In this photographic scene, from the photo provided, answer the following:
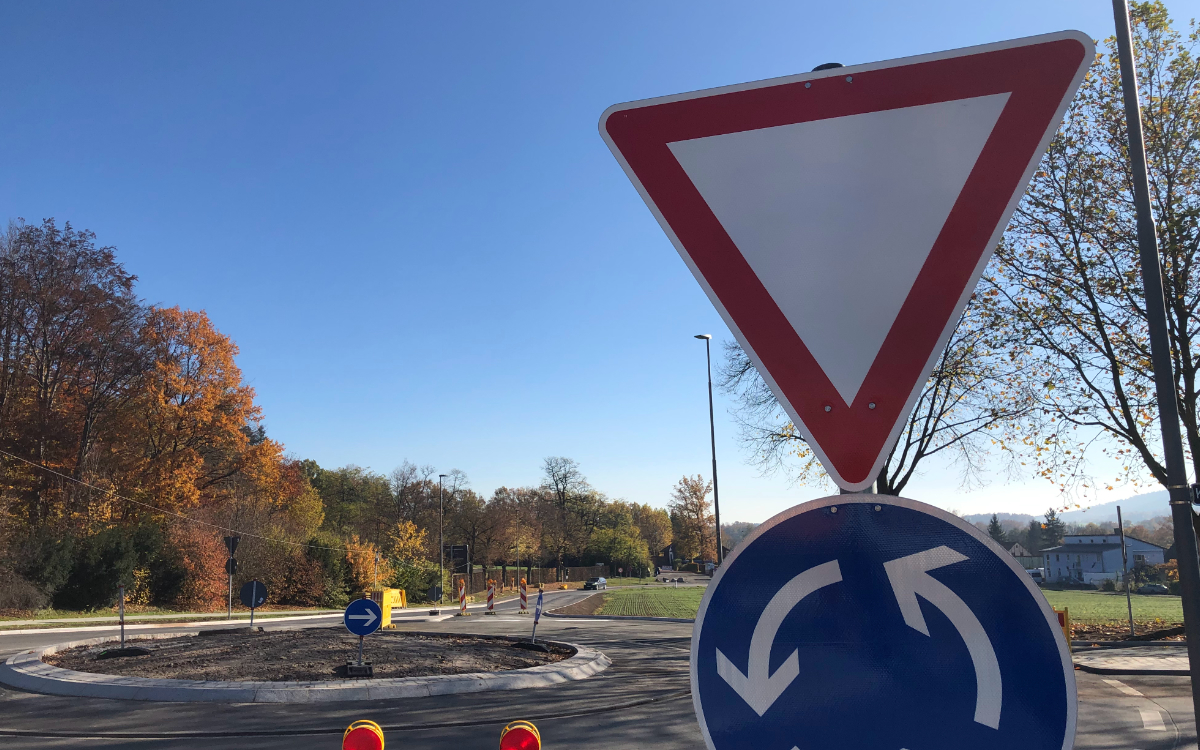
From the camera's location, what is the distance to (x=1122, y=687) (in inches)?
467

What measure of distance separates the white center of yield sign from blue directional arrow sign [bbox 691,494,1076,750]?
315mm

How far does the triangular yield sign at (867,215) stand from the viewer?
147cm

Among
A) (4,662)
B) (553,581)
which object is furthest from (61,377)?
(553,581)

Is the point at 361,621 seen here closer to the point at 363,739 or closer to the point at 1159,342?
the point at 363,739

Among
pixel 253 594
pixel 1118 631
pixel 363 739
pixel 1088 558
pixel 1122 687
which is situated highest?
pixel 363 739

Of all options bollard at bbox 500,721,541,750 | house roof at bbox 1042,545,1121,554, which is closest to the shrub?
bollard at bbox 500,721,541,750

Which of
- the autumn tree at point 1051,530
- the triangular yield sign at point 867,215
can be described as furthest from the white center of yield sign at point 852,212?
the autumn tree at point 1051,530

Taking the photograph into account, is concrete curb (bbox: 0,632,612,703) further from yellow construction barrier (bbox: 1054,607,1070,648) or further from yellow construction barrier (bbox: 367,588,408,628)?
yellow construction barrier (bbox: 367,588,408,628)

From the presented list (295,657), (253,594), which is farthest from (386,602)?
(295,657)

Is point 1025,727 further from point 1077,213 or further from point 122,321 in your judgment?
point 122,321

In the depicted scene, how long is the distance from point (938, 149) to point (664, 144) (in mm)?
581

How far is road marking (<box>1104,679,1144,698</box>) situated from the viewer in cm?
1123

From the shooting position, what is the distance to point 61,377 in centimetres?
3325

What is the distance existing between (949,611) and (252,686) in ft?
37.6
